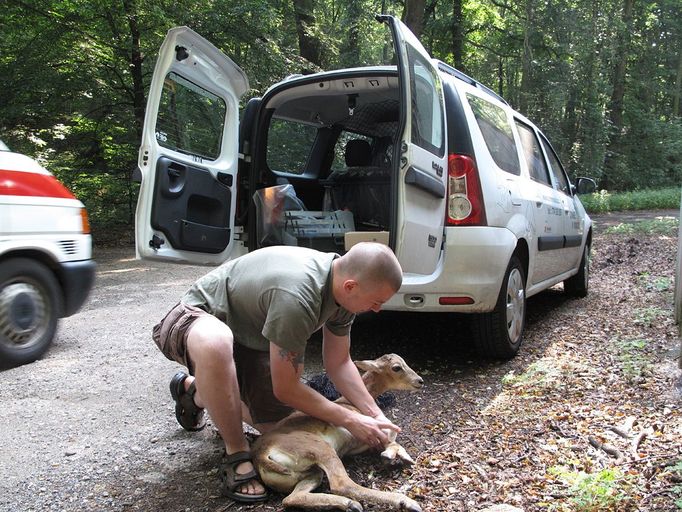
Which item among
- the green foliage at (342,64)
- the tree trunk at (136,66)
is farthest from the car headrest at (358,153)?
the tree trunk at (136,66)

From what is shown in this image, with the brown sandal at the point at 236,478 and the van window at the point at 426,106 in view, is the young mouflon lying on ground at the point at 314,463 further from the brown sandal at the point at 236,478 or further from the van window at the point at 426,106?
the van window at the point at 426,106

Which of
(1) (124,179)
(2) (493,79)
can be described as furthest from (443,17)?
(1) (124,179)

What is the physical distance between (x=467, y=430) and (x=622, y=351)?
5.82 ft

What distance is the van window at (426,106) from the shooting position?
11.4ft

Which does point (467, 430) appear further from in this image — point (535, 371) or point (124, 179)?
point (124, 179)

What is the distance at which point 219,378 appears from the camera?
232 cm

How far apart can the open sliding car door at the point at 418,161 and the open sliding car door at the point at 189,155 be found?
5.17 ft

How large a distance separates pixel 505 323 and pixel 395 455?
1.71 meters

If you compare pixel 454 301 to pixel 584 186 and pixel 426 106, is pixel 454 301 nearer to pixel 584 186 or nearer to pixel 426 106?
pixel 426 106

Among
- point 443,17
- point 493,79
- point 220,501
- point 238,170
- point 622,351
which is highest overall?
point 443,17

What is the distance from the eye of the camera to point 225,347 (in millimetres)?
2299

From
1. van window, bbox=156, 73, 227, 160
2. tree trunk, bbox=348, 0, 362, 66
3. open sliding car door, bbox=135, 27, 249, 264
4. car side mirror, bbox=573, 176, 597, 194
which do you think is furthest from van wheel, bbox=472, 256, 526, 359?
tree trunk, bbox=348, 0, 362, 66

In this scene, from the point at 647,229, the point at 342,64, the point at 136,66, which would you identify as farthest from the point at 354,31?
the point at 647,229

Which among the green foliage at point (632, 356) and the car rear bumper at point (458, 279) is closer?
the green foliage at point (632, 356)
